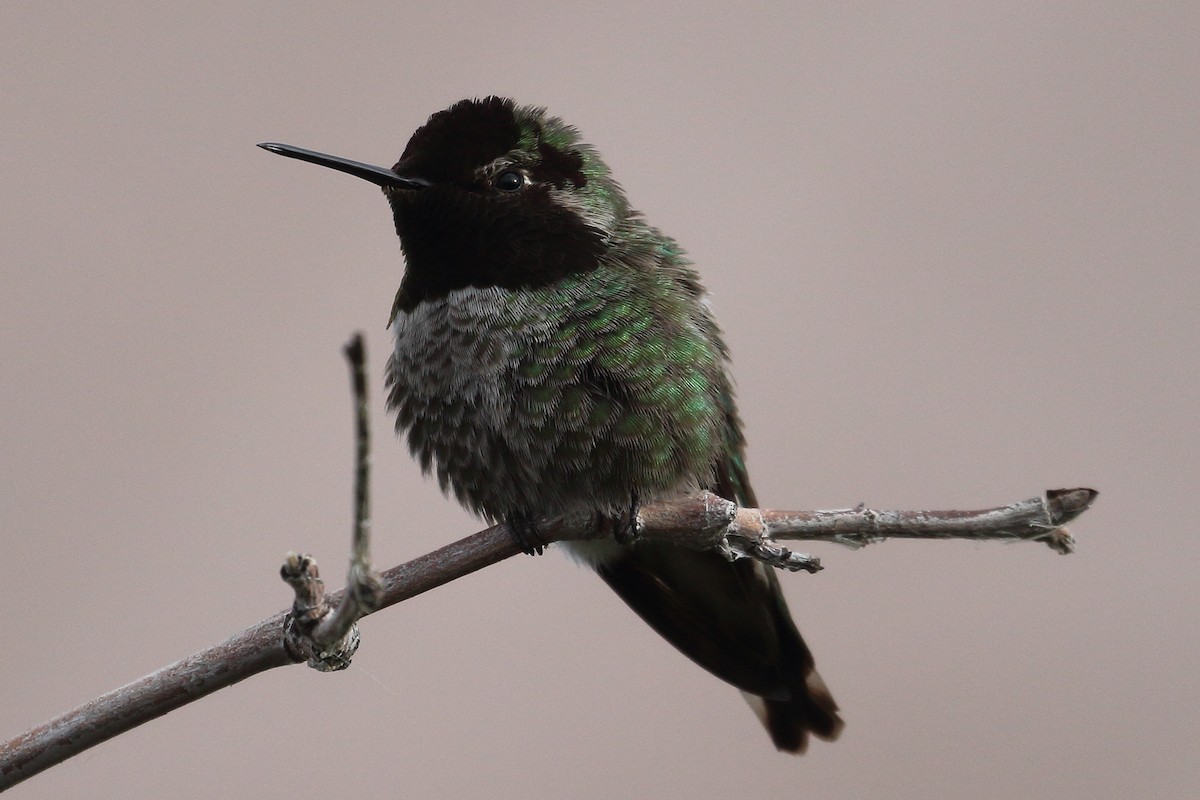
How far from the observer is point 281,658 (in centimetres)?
101

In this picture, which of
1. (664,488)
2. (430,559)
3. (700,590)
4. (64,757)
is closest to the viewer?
(64,757)

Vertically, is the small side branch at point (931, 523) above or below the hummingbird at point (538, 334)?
below

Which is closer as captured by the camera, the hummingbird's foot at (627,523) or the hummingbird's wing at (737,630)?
the hummingbird's foot at (627,523)

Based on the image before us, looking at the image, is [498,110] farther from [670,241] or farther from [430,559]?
[430,559]

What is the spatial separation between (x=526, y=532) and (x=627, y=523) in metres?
0.13

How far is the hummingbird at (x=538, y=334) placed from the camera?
134 centimetres

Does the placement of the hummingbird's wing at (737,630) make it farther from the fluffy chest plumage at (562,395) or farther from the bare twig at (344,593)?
the bare twig at (344,593)

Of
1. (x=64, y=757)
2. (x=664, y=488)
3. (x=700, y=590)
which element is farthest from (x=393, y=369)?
(x=64, y=757)

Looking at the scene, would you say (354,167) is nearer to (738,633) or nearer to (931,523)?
(931,523)

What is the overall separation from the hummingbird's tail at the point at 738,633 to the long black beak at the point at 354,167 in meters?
0.64

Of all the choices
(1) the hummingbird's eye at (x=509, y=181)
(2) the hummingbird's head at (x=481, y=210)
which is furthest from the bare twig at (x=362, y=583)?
(1) the hummingbird's eye at (x=509, y=181)

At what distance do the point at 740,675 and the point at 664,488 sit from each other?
466mm

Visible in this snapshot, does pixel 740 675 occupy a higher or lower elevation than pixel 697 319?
lower

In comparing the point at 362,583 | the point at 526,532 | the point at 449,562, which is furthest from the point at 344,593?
the point at 526,532
